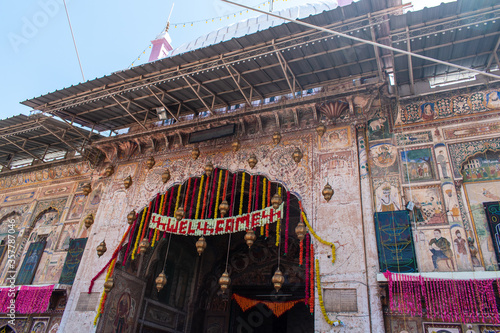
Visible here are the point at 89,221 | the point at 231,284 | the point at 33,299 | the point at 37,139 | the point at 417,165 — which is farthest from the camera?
the point at 37,139

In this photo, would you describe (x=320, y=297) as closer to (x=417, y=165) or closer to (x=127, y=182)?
(x=417, y=165)

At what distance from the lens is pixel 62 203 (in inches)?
432

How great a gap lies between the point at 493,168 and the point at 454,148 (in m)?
0.76

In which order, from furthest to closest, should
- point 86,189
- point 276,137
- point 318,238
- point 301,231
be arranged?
point 86,189, point 276,137, point 318,238, point 301,231

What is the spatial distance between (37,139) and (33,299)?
5.42 m

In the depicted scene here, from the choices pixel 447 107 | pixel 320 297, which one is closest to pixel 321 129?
pixel 447 107

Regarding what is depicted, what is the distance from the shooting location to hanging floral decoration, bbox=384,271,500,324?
564 centimetres

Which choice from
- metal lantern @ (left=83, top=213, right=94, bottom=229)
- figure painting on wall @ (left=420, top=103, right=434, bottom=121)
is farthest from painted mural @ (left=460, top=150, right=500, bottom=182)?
metal lantern @ (left=83, top=213, right=94, bottom=229)

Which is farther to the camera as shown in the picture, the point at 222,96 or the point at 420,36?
the point at 222,96

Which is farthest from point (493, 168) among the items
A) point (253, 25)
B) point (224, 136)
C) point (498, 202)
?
point (253, 25)

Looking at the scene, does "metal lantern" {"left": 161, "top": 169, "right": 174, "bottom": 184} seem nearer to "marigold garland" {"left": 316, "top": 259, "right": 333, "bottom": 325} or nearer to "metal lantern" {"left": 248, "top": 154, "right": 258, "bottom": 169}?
"metal lantern" {"left": 248, "top": 154, "right": 258, "bottom": 169}

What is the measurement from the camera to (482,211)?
6539 mm

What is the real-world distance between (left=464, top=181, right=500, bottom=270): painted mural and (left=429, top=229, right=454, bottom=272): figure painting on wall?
0.45 meters

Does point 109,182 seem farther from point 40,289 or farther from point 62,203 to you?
point 40,289
